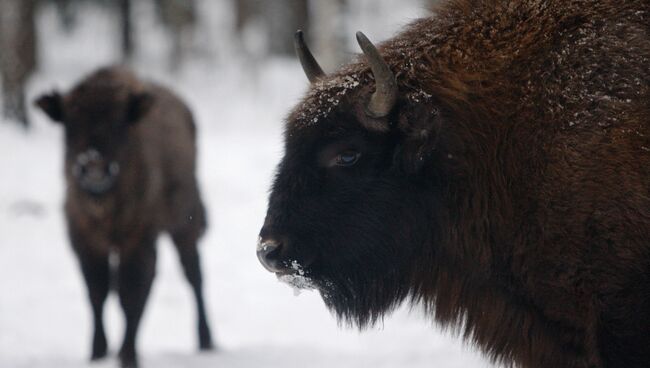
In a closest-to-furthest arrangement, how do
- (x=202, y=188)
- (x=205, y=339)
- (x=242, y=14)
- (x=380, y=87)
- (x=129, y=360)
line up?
(x=380, y=87) < (x=129, y=360) < (x=205, y=339) < (x=202, y=188) < (x=242, y=14)

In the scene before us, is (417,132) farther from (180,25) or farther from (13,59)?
(180,25)

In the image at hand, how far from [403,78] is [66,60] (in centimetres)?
2200

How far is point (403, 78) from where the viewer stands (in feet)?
12.9

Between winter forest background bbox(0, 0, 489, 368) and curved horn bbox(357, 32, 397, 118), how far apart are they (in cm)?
64

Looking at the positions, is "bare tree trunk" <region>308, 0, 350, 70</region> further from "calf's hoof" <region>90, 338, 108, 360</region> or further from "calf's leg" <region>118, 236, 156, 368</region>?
"calf's hoof" <region>90, 338, 108, 360</region>

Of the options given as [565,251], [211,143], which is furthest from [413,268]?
[211,143]

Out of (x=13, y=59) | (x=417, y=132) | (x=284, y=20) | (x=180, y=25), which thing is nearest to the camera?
(x=417, y=132)

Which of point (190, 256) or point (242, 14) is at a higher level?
point (242, 14)

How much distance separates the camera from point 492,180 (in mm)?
3854

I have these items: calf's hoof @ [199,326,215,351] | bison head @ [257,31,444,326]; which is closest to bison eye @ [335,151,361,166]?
bison head @ [257,31,444,326]

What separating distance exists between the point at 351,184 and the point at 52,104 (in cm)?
370

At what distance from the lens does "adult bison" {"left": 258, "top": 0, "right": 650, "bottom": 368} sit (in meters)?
3.51

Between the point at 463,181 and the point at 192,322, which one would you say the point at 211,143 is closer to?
the point at 192,322

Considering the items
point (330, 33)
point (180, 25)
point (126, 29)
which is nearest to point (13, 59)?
point (330, 33)
